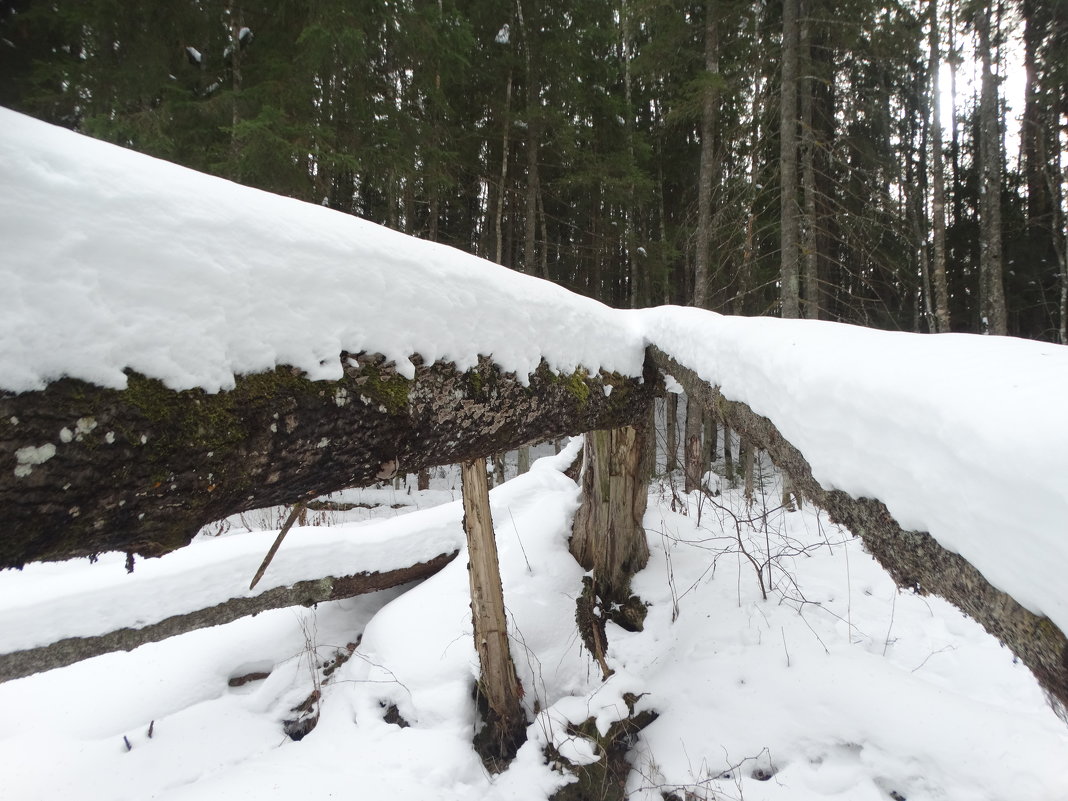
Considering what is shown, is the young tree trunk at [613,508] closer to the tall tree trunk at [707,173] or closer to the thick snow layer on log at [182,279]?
the thick snow layer on log at [182,279]

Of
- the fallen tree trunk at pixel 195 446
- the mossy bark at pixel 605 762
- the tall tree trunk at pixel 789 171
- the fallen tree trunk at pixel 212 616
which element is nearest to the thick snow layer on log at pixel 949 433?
the fallen tree trunk at pixel 195 446

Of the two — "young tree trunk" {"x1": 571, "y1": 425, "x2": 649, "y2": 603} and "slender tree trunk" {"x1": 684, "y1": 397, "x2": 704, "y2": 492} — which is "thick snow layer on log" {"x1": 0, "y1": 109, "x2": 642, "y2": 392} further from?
"slender tree trunk" {"x1": 684, "y1": 397, "x2": 704, "y2": 492}

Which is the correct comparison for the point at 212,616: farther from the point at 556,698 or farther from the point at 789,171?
the point at 789,171

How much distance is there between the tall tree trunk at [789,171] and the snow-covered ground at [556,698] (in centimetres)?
399

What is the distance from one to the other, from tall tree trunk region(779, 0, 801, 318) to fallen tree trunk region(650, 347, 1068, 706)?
558 cm

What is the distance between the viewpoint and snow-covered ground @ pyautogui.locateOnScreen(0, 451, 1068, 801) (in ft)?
8.19

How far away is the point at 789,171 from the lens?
657cm

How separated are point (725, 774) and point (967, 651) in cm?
222

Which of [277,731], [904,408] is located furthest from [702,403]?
[277,731]

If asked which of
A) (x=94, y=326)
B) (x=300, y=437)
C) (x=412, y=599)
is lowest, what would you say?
(x=412, y=599)

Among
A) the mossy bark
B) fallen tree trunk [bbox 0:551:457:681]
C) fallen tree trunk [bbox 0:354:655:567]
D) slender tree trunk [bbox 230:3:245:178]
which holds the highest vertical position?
slender tree trunk [bbox 230:3:245:178]

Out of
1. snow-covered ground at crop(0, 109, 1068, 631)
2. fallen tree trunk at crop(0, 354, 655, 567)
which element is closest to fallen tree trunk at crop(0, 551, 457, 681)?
fallen tree trunk at crop(0, 354, 655, 567)

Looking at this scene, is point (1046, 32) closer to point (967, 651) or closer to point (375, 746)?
point (967, 651)

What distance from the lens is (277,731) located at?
308 cm
